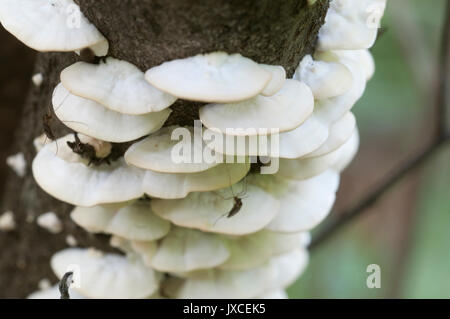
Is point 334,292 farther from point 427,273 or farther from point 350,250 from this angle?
point 427,273

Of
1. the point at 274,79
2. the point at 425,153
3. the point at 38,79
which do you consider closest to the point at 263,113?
the point at 274,79

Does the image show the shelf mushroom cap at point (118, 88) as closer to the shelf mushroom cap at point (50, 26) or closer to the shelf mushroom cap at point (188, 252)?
the shelf mushroom cap at point (50, 26)

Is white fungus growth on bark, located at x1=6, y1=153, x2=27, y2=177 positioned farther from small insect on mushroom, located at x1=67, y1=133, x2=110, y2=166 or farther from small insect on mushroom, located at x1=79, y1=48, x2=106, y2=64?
small insect on mushroom, located at x1=79, y1=48, x2=106, y2=64

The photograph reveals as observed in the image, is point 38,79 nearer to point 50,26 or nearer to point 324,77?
point 50,26

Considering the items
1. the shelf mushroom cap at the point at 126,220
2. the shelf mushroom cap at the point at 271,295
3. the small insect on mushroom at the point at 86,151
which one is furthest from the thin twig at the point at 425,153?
the small insect on mushroom at the point at 86,151

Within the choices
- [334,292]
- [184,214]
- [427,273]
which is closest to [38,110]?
[184,214]

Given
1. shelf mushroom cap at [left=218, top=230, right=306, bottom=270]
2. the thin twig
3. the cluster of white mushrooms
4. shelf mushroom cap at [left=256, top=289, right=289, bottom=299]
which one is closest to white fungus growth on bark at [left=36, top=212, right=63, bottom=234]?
the cluster of white mushrooms

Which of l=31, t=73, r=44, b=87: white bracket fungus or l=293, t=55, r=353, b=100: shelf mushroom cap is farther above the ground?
l=31, t=73, r=44, b=87: white bracket fungus
